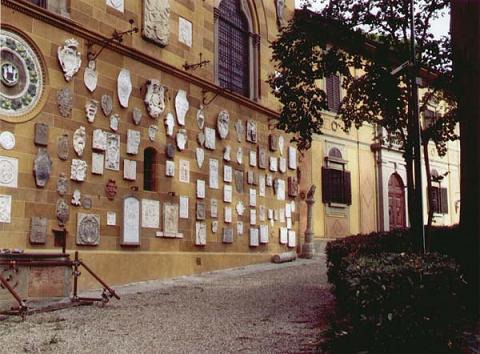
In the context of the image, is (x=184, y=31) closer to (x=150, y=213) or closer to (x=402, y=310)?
(x=150, y=213)

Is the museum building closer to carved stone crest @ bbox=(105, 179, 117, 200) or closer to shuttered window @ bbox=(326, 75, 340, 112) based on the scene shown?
carved stone crest @ bbox=(105, 179, 117, 200)

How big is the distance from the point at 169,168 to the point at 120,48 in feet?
9.08

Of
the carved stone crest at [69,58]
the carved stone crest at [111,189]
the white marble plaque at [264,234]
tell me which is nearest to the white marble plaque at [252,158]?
the white marble plaque at [264,234]

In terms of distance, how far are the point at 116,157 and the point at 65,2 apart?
3.03 metres

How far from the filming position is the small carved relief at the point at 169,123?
13.2 m

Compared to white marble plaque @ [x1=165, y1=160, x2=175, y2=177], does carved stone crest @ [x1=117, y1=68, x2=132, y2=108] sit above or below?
above

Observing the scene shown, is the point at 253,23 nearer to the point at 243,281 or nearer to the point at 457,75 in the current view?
the point at 243,281

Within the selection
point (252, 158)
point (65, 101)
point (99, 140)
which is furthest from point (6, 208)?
point (252, 158)

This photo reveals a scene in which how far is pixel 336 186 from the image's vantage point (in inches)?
811

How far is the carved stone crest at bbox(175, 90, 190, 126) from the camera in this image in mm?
13609

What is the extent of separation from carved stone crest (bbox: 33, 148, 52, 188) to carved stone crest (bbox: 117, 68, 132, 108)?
2223 mm

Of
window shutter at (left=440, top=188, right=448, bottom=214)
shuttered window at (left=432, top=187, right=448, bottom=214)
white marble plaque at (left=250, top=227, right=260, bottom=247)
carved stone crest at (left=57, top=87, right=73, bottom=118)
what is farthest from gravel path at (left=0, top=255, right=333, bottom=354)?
window shutter at (left=440, top=188, right=448, bottom=214)

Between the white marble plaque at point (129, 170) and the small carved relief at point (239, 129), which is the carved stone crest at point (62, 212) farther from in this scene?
the small carved relief at point (239, 129)

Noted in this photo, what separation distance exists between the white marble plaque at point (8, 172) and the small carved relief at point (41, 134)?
568 millimetres
